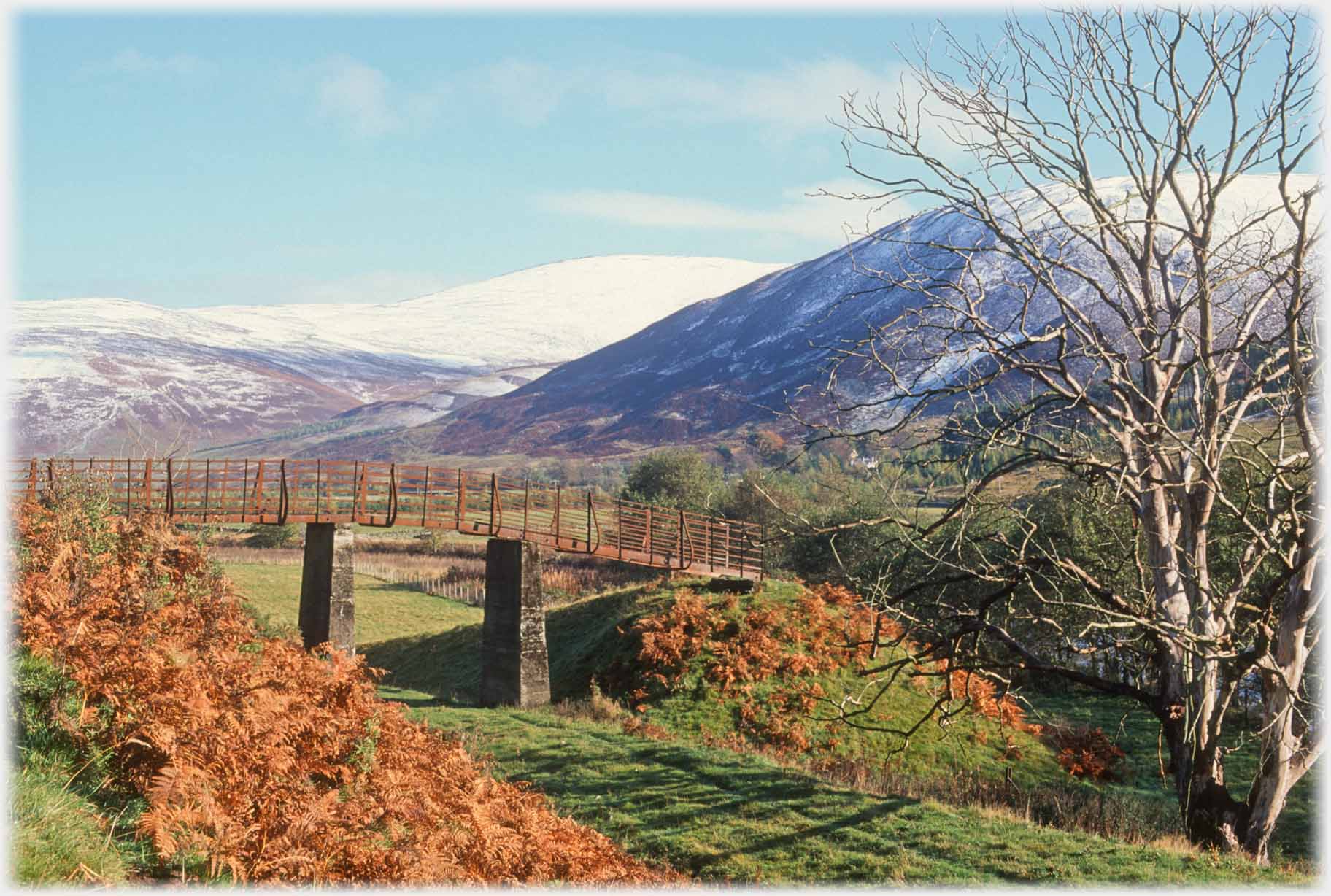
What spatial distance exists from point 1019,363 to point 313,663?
8936 millimetres

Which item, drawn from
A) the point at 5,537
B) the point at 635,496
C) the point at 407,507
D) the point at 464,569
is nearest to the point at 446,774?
the point at 5,537

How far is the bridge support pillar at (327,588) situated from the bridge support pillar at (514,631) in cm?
397

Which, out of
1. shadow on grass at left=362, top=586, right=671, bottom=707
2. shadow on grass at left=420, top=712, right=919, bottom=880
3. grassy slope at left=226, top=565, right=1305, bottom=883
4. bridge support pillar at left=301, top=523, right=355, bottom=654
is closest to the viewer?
grassy slope at left=226, top=565, right=1305, bottom=883

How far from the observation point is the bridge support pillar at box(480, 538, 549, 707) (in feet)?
76.8

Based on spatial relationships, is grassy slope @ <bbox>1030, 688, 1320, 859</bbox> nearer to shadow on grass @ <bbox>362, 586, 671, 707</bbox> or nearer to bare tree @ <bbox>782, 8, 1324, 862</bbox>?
bare tree @ <bbox>782, 8, 1324, 862</bbox>

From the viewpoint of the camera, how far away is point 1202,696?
9984 mm

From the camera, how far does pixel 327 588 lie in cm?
2580

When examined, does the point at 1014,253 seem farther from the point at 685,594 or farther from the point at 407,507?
the point at 407,507

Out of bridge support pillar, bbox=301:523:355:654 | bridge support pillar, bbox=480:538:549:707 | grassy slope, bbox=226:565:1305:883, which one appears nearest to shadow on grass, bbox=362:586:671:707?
bridge support pillar, bbox=480:538:549:707

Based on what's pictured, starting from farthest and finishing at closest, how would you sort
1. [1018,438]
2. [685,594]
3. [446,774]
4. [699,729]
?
1. [685,594]
2. [699,729]
3. [446,774]
4. [1018,438]

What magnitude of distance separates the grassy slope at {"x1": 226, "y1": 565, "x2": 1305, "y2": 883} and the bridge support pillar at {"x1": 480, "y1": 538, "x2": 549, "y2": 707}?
843 millimetres

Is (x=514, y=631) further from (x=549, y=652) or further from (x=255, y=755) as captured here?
(x=255, y=755)

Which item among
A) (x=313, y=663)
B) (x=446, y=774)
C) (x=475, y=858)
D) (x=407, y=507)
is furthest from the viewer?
(x=407, y=507)

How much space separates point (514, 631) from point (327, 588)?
547 centimetres
